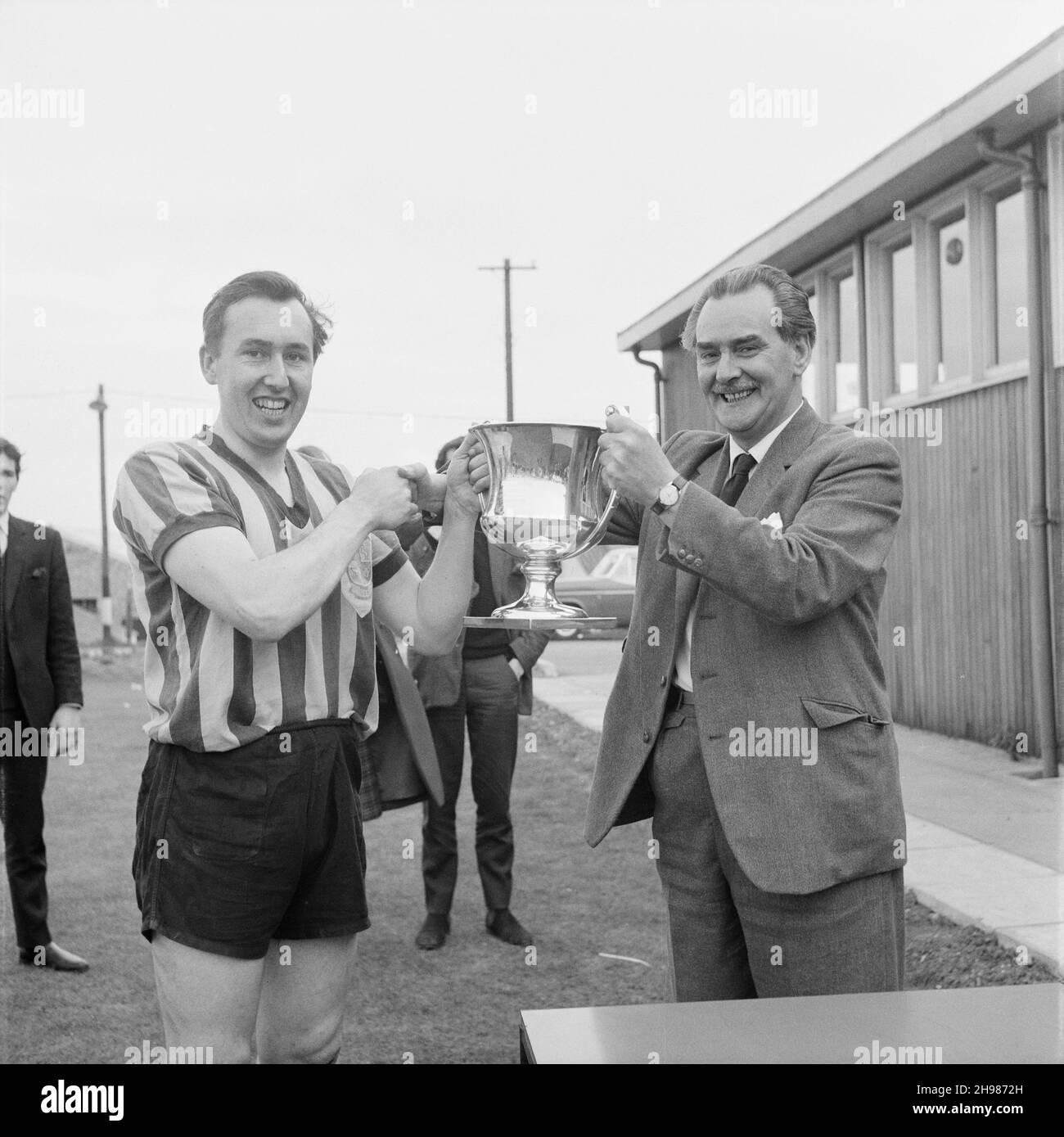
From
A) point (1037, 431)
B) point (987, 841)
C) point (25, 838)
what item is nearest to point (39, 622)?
point (25, 838)

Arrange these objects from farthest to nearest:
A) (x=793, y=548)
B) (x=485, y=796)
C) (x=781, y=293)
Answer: (x=485, y=796) → (x=781, y=293) → (x=793, y=548)

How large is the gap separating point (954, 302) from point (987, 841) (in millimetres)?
4995

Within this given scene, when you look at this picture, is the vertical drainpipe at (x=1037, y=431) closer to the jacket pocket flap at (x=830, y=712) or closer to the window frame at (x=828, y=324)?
the window frame at (x=828, y=324)

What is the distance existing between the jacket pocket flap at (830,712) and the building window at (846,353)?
9.59 m

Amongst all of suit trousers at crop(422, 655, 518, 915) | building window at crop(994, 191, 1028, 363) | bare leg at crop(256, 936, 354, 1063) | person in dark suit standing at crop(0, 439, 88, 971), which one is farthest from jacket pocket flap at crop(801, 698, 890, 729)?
building window at crop(994, 191, 1028, 363)

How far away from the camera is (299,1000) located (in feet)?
7.34

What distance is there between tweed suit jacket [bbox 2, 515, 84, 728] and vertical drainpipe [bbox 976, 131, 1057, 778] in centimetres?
606

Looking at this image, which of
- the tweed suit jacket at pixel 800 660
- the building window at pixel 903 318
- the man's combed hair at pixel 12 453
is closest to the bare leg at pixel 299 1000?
the tweed suit jacket at pixel 800 660

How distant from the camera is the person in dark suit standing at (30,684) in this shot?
15.6ft

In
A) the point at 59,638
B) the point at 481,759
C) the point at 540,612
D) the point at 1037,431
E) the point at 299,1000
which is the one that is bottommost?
the point at 481,759

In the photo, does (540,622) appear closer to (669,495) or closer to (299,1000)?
(669,495)

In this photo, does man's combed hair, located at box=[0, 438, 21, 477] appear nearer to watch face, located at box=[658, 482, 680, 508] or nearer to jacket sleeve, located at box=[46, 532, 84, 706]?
jacket sleeve, located at box=[46, 532, 84, 706]

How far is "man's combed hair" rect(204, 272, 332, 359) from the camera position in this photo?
216 centimetres
